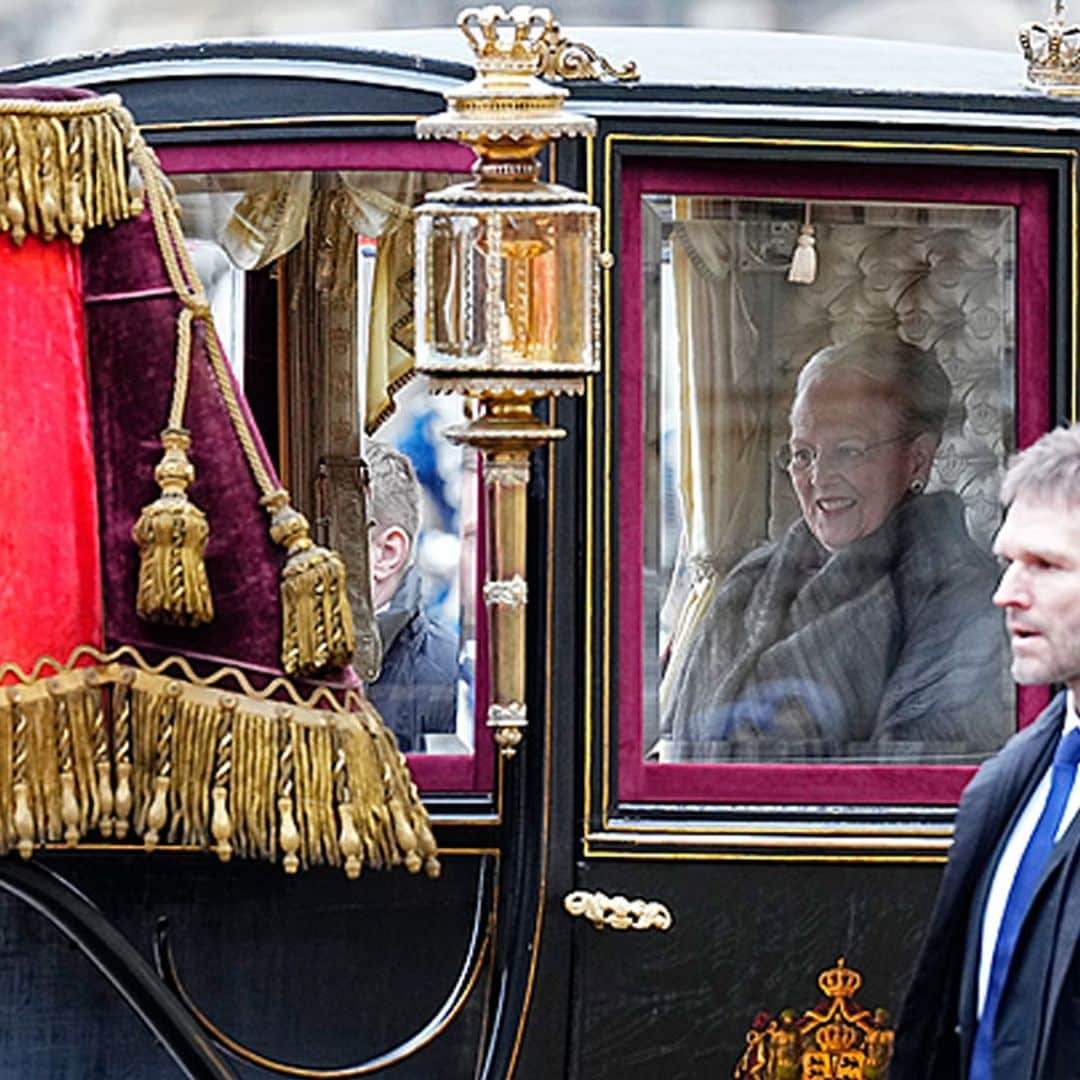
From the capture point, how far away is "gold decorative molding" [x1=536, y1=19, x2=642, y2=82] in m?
4.14

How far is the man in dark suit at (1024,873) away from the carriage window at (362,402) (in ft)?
3.68

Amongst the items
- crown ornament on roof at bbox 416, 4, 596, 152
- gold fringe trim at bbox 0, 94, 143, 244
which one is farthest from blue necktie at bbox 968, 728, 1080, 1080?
gold fringe trim at bbox 0, 94, 143, 244

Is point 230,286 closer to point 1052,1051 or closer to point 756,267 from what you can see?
point 756,267

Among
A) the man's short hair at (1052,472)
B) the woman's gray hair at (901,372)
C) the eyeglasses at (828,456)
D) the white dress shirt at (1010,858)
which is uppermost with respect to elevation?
the woman's gray hair at (901,372)

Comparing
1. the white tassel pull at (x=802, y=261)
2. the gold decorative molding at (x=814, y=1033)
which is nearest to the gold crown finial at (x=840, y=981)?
the gold decorative molding at (x=814, y=1033)

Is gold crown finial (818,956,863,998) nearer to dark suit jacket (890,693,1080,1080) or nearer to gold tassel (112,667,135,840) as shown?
dark suit jacket (890,693,1080,1080)

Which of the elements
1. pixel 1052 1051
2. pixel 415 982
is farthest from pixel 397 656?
pixel 1052 1051

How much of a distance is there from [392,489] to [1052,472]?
4.95ft

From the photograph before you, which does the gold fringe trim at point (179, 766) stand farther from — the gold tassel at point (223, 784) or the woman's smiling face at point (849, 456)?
the woman's smiling face at point (849, 456)

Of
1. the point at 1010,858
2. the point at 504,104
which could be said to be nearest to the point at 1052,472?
the point at 1010,858

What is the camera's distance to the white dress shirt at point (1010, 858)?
10.8 ft

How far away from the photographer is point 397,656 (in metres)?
4.58

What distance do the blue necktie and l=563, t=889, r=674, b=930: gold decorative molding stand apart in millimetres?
839

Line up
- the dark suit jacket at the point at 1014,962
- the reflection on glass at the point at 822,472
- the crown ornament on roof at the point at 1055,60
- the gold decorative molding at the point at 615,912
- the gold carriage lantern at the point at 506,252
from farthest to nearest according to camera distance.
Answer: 1. the crown ornament on roof at the point at 1055,60
2. the reflection on glass at the point at 822,472
3. the gold decorative molding at the point at 615,912
4. the gold carriage lantern at the point at 506,252
5. the dark suit jacket at the point at 1014,962
